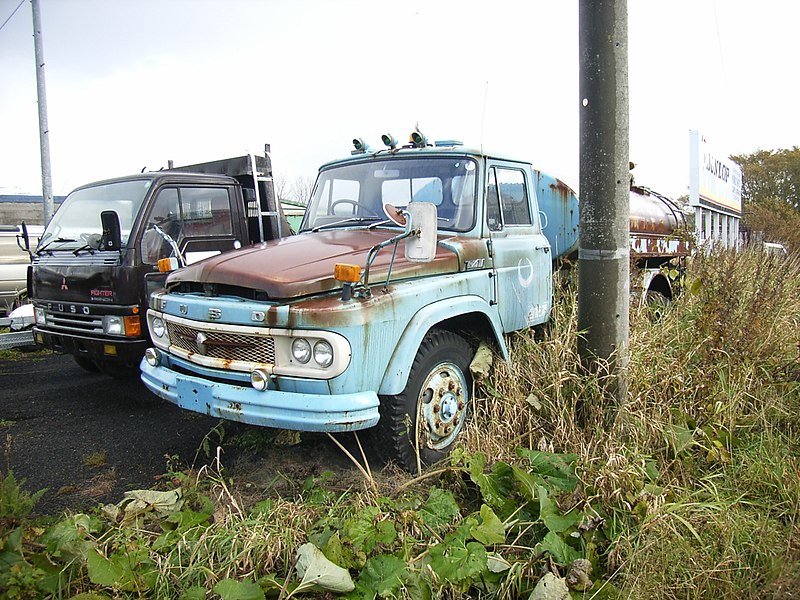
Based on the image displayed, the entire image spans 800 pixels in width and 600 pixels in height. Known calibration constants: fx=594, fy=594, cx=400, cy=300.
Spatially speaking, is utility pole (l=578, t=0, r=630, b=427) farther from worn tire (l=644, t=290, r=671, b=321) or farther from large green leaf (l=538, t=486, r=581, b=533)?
worn tire (l=644, t=290, r=671, b=321)

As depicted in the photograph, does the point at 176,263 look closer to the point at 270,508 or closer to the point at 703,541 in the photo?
the point at 270,508

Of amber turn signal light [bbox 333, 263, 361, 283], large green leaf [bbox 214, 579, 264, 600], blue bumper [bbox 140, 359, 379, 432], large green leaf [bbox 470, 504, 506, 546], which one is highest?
amber turn signal light [bbox 333, 263, 361, 283]

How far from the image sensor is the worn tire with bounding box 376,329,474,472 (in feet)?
11.1

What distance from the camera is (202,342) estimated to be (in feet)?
11.5

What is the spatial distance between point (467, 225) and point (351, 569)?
2490 mm

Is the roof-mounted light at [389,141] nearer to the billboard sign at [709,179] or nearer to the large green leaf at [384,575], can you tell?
the large green leaf at [384,575]

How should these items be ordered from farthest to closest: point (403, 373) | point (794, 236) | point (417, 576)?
1. point (794, 236)
2. point (403, 373)
3. point (417, 576)

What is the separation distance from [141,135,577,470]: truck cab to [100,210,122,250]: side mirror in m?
1.60

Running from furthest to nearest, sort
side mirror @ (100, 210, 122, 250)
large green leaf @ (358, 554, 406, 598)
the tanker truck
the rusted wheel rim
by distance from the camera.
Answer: the tanker truck → side mirror @ (100, 210, 122, 250) → the rusted wheel rim → large green leaf @ (358, 554, 406, 598)

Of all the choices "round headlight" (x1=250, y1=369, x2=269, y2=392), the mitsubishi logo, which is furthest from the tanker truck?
the mitsubishi logo

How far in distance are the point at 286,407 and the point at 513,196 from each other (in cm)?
268

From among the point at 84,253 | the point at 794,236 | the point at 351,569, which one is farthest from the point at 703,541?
the point at 794,236

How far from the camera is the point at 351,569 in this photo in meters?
2.63

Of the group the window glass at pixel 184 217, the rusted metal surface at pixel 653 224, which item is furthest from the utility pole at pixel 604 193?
the window glass at pixel 184 217
